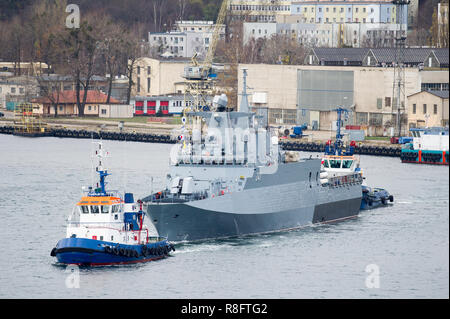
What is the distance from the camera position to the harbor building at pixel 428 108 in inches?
3575

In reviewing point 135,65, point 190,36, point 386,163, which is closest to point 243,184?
point 386,163

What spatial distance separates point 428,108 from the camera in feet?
302

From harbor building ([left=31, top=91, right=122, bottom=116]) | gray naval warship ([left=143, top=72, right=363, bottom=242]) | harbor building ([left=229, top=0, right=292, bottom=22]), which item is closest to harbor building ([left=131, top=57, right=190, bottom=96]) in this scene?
harbor building ([left=31, top=91, right=122, bottom=116])

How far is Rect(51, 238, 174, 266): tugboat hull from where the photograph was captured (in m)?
44.9

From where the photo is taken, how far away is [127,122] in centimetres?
11025

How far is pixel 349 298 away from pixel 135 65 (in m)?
92.5

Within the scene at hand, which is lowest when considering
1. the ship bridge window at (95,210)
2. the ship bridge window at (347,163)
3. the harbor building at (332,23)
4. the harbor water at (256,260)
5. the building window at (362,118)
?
the harbor water at (256,260)

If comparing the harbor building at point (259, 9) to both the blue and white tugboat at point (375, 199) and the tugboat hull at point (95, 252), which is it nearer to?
the blue and white tugboat at point (375, 199)

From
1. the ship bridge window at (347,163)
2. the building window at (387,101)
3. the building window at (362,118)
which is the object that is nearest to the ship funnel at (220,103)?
the ship bridge window at (347,163)

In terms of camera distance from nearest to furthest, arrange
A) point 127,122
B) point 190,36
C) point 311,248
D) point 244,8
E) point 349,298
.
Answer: point 349,298 < point 311,248 < point 127,122 < point 190,36 < point 244,8

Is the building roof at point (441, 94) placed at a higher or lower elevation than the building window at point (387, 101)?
higher

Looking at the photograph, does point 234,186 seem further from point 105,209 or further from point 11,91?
point 11,91

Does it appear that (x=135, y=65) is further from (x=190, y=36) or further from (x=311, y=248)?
(x=311, y=248)

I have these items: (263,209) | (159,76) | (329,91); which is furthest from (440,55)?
(263,209)
